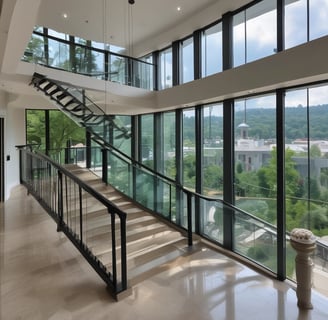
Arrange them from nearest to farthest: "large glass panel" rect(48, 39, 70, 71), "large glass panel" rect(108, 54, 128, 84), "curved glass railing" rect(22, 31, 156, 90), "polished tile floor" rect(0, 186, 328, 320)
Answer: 1. "polished tile floor" rect(0, 186, 328, 320)
2. "curved glass railing" rect(22, 31, 156, 90)
3. "large glass panel" rect(48, 39, 70, 71)
4. "large glass panel" rect(108, 54, 128, 84)

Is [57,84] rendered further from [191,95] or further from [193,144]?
[193,144]

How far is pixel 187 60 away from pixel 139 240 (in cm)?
548

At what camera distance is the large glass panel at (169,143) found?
8.30m

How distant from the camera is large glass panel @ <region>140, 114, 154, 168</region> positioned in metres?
9.43

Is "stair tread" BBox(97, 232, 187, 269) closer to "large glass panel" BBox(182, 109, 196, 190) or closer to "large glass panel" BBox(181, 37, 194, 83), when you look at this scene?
"large glass panel" BBox(182, 109, 196, 190)

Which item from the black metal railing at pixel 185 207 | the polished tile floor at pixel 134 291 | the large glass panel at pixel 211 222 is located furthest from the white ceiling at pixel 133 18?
the polished tile floor at pixel 134 291

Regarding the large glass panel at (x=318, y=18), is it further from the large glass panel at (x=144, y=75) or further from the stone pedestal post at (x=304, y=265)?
the large glass panel at (x=144, y=75)

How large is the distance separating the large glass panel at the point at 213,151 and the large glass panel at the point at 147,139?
9.08 feet

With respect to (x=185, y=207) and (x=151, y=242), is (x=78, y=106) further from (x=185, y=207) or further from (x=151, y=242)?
(x=151, y=242)

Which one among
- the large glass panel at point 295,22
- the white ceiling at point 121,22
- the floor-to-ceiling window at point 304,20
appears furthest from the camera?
the white ceiling at point 121,22

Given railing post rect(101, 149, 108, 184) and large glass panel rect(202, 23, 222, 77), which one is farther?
large glass panel rect(202, 23, 222, 77)

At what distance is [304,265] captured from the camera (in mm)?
3320

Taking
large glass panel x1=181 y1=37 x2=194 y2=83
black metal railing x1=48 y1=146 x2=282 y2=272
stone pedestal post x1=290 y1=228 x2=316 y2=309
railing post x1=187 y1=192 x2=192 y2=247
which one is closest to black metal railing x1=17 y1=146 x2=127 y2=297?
railing post x1=187 y1=192 x2=192 y2=247

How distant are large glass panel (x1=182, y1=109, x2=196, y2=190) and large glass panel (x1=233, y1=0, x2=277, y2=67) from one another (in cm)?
204
